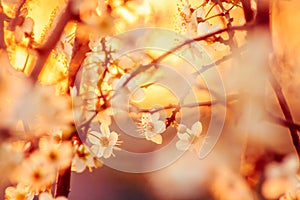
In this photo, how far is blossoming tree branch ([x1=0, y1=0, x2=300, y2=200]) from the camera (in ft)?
2.12

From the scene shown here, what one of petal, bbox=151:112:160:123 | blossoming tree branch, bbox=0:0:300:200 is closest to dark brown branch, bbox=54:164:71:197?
blossoming tree branch, bbox=0:0:300:200

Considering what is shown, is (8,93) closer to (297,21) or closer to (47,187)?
(47,187)

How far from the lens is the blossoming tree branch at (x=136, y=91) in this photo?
25.4 inches

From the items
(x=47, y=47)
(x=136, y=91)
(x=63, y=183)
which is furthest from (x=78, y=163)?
(x=47, y=47)

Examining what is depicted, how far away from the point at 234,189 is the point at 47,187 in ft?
1.24

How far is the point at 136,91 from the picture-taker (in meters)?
0.77

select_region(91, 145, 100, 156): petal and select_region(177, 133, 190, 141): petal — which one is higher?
select_region(177, 133, 190, 141): petal

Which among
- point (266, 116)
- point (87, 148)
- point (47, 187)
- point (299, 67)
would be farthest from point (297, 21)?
point (47, 187)

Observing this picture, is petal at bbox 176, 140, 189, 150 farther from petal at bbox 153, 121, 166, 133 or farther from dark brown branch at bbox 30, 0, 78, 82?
dark brown branch at bbox 30, 0, 78, 82

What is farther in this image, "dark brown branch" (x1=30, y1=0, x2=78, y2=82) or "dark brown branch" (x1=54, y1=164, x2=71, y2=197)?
"dark brown branch" (x1=54, y1=164, x2=71, y2=197)

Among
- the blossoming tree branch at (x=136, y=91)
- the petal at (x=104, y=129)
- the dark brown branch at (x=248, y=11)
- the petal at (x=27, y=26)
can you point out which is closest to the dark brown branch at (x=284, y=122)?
the blossoming tree branch at (x=136, y=91)

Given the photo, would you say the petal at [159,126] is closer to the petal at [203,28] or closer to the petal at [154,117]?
the petal at [154,117]

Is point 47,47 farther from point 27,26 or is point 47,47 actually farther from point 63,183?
point 63,183

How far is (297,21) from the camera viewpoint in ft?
2.67
